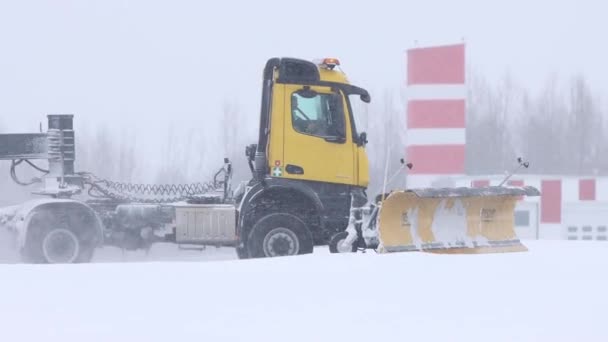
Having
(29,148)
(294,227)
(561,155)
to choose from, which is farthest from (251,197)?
(561,155)

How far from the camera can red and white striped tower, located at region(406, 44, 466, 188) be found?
1293 inches

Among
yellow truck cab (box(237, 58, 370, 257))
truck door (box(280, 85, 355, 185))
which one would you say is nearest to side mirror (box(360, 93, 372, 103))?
yellow truck cab (box(237, 58, 370, 257))

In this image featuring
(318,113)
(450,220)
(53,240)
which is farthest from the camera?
(53,240)

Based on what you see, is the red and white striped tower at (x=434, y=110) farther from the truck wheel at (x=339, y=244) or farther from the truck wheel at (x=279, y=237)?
the truck wheel at (x=279, y=237)

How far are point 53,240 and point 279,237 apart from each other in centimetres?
302

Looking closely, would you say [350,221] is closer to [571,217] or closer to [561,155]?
[571,217]

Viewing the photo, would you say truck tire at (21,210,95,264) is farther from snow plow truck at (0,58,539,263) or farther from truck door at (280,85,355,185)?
truck door at (280,85,355,185)

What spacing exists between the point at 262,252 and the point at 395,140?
2457 cm

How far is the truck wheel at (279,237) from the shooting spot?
40.9 feet

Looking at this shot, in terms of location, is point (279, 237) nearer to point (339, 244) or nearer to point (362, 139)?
point (339, 244)

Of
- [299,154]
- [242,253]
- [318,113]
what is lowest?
[242,253]

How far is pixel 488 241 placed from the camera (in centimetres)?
1272

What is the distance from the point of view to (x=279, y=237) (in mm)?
12492

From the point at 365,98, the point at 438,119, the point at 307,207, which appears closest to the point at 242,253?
the point at 307,207
